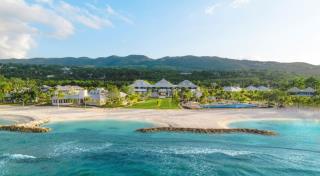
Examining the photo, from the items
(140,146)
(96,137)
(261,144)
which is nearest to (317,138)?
(261,144)

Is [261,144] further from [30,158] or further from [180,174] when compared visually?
[30,158]

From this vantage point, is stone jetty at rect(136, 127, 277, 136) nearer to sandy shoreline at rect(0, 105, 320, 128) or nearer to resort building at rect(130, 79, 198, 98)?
sandy shoreline at rect(0, 105, 320, 128)

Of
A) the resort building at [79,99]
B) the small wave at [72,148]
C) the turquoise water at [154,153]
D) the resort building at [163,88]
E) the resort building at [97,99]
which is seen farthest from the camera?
the resort building at [163,88]

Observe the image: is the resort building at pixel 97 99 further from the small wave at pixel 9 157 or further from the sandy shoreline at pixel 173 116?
the small wave at pixel 9 157

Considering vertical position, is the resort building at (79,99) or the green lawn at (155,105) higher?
the resort building at (79,99)

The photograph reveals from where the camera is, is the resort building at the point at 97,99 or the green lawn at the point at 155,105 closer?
the green lawn at the point at 155,105

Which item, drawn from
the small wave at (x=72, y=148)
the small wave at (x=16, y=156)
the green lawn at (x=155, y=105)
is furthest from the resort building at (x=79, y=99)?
the small wave at (x=16, y=156)

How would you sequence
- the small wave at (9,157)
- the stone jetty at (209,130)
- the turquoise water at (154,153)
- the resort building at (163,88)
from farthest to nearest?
the resort building at (163,88), the stone jetty at (209,130), the small wave at (9,157), the turquoise water at (154,153)

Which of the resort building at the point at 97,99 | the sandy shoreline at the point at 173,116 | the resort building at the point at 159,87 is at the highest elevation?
the resort building at the point at 159,87
